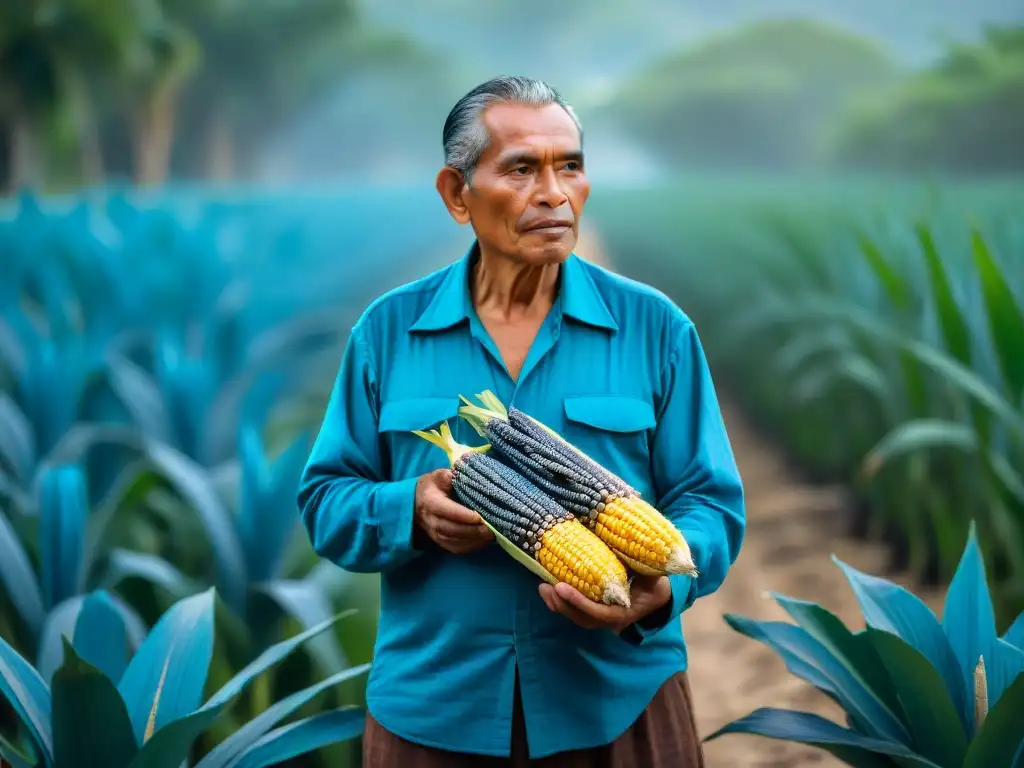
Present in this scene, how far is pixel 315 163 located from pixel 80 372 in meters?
52.4

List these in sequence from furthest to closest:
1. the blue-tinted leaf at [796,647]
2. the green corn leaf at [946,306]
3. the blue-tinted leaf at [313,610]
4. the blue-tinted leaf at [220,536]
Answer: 1. the green corn leaf at [946,306]
2. the blue-tinted leaf at [220,536]
3. the blue-tinted leaf at [313,610]
4. the blue-tinted leaf at [796,647]

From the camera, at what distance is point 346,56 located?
44.1 m

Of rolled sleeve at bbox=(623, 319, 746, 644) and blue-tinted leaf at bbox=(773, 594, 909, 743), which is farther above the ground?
rolled sleeve at bbox=(623, 319, 746, 644)

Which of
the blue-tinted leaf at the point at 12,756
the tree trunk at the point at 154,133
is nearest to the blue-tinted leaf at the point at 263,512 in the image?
the blue-tinted leaf at the point at 12,756

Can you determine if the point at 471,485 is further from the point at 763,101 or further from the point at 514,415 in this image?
the point at 763,101

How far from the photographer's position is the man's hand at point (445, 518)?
128 centimetres

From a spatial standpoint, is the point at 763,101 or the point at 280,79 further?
the point at 280,79

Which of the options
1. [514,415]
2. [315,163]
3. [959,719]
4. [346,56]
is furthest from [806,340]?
[315,163]

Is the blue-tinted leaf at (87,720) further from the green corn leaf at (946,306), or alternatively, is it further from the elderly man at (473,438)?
the green corn leaf at (946,306)

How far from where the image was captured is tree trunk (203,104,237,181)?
34125mm

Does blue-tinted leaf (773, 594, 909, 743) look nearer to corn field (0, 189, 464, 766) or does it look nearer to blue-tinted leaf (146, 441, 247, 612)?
corn field (0, 189, 464, 766)

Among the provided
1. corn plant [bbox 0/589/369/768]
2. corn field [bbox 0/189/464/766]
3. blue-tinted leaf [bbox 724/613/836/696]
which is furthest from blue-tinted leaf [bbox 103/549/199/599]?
blue-tinted leaf [bbox 724/613/836/696]

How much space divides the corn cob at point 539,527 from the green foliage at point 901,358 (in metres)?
1.51

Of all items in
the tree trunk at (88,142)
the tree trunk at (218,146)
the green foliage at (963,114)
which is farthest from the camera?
the tree trunk at (218,146)
